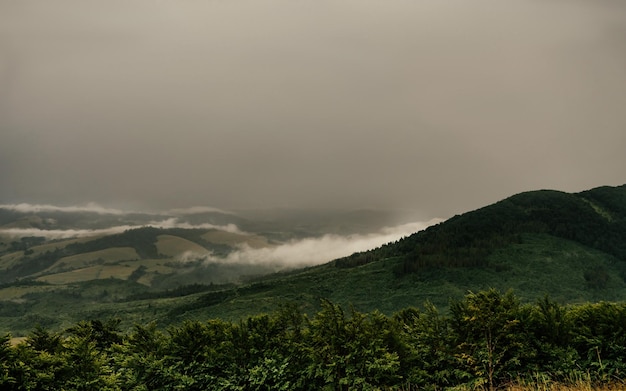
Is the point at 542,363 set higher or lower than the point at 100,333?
lower

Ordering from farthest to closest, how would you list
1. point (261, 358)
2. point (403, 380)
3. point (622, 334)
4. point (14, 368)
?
point (261, 358)
point (403, 380)
point (622, 334)
point (14, 368)

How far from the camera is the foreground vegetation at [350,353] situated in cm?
2341

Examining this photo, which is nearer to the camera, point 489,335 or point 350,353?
point 489,335

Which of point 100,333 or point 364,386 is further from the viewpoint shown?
point 100,333

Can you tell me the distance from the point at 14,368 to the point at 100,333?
27.2 m

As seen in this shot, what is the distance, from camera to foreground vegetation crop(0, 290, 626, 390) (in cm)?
2341

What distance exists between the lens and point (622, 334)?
2370 cm

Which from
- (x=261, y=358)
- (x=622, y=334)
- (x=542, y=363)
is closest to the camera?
(x=622, y=334)

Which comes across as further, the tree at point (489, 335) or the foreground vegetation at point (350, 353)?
the tree at point (489, 335)

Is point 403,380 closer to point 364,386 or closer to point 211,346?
point 364,386

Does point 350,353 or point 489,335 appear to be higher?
point 489,335

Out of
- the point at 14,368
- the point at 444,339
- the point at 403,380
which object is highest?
the point at 14,368

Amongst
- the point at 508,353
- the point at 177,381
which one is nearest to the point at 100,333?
the point at 177,381

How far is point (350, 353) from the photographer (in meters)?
26.5
